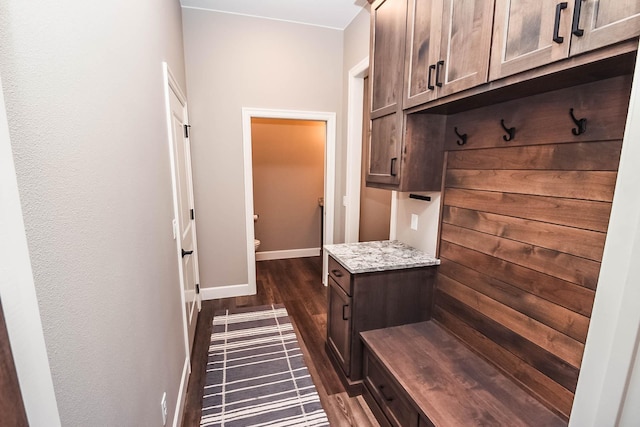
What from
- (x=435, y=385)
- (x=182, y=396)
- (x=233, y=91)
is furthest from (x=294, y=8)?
(x=182, y=396)

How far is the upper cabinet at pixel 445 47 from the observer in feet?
3.60

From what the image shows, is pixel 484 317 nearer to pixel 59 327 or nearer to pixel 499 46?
pixel 499 46

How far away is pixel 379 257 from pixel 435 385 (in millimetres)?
780

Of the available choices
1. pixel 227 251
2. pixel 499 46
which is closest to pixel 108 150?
pixel 499 46

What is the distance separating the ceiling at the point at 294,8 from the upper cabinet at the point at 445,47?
1.39 metres

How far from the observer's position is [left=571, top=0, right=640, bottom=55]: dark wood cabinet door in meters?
0.69

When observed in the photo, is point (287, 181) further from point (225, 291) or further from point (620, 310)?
point (620, 310)

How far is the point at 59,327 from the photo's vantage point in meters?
0.59

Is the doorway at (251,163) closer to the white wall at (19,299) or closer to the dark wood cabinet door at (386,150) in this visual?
the dark wood cabinet door at (386,150)

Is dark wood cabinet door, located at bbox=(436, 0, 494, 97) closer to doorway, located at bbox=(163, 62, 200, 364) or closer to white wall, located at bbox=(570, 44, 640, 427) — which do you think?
white wall, located at bbox=(570, 44, 640, 427)

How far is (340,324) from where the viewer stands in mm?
1957

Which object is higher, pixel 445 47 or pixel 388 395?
pixel 445 47

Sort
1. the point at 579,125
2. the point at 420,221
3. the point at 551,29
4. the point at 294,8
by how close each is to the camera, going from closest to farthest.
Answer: the point at 551,29, the point at 579,125, the point at 420,221, the point at 294,8

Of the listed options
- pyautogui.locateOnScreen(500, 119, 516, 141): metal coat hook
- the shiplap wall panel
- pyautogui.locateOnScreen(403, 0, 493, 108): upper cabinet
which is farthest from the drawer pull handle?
pyautogui.locateOnScreen(403, 0, 493, 108): upper cabinet
